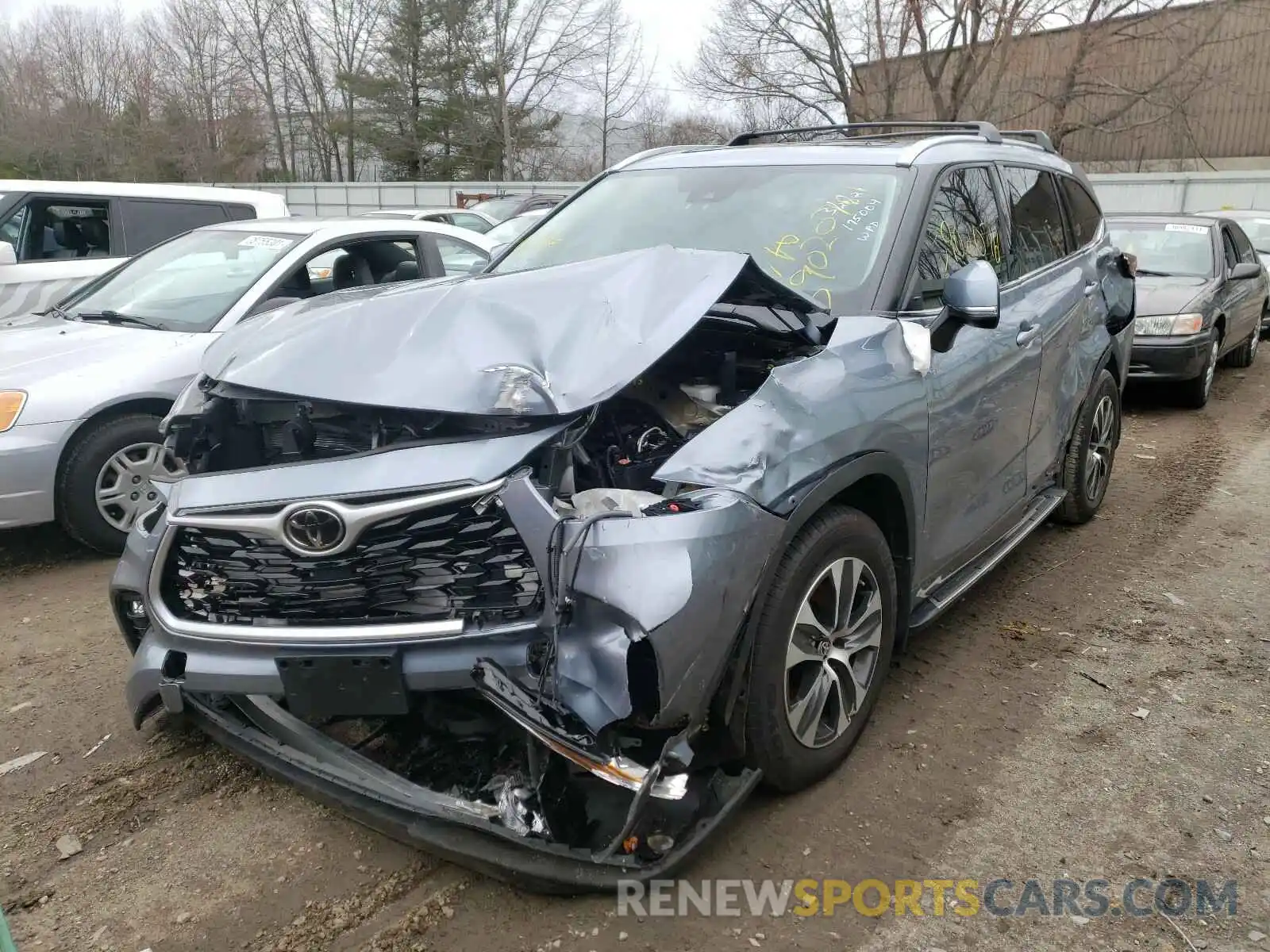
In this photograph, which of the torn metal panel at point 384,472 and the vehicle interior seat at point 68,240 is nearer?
the torn metal panel at point 384,472

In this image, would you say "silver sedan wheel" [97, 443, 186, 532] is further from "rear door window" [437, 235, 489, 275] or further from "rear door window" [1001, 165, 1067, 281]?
"rear door window" [1001, 165, 1067, 281]

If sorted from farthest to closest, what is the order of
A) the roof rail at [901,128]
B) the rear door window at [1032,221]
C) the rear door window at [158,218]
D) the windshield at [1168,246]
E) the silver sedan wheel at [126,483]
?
the windshield at [1168,246] → the rear door window at [158,218] → the silver sedan wheel at [126,483] → the roof rail at [901,128] → the rear door window at [1032,221]

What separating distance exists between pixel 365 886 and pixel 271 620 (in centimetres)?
74

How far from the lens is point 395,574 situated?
2.36 m

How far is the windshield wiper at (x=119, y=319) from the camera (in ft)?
17.4

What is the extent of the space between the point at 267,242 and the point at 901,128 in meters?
3.67

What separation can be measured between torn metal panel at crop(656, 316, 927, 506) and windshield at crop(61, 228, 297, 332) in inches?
148

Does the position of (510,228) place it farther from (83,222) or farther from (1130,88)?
(1130,88)

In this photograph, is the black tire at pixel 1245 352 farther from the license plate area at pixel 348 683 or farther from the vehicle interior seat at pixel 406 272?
the license plate area at pixel 348 683

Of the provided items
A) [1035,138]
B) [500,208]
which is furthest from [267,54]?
[1035,138]

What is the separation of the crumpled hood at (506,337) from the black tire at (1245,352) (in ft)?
31.5

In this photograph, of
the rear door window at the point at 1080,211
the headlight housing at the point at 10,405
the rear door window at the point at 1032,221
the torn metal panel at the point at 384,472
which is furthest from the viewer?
the rear door window at the point at 1080,211

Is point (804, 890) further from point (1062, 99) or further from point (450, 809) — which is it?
point (1062, 99)

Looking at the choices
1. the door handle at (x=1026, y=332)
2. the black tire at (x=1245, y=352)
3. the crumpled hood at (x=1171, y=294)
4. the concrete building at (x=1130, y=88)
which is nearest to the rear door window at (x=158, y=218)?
the door handle at (x=1026, y=332)
